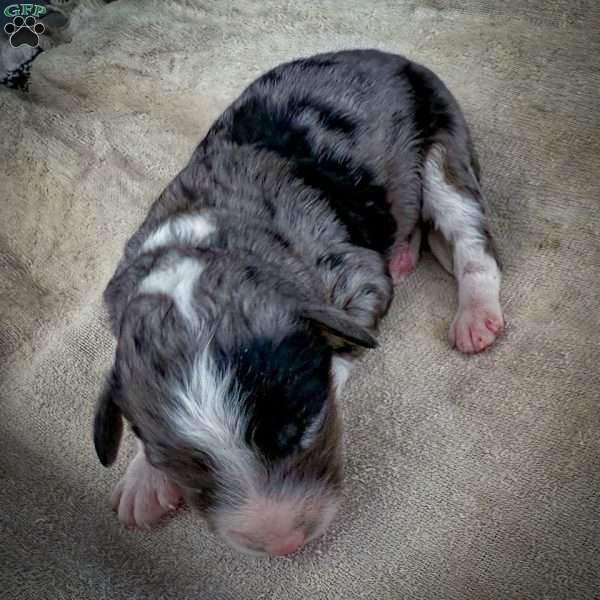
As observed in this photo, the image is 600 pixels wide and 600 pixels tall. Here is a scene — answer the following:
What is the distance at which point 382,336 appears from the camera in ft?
10.3

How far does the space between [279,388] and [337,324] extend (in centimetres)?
26

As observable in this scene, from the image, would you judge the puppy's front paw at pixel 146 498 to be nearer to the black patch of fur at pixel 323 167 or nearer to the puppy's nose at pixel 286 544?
the puppy's nose at pixel 286 544

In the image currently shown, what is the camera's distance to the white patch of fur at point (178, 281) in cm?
206

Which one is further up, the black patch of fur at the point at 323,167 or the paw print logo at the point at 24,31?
the black patch of fur at the point at 323,167

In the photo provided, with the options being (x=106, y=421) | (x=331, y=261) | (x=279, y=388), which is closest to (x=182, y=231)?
(x=331, y=261)

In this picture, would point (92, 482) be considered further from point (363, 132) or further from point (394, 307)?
point (363, 132)

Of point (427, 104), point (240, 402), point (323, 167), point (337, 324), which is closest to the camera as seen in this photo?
point (240, 402)

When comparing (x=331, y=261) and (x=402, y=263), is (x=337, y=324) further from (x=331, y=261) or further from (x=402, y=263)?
(x=402, y=263)

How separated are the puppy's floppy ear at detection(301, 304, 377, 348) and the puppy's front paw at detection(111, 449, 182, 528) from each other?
38.0 inches

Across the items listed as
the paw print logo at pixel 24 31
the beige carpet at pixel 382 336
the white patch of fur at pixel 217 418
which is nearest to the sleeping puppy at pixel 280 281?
the white patch of fur at pixel 217 418

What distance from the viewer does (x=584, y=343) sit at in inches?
113

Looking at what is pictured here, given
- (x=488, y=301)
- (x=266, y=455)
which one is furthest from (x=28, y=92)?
(x=266, y=455)

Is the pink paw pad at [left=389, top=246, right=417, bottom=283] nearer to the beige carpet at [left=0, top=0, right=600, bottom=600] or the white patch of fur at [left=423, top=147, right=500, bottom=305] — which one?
the beige carpet at [left=0, top=0, right=600, bottom=600]

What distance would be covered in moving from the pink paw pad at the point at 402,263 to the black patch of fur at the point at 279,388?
1350mm
